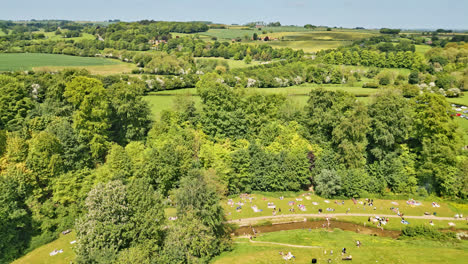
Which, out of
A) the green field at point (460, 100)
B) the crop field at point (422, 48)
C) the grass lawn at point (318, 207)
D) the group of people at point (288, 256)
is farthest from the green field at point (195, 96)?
the crop field at point (422, 48)

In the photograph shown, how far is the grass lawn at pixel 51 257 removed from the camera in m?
43.4

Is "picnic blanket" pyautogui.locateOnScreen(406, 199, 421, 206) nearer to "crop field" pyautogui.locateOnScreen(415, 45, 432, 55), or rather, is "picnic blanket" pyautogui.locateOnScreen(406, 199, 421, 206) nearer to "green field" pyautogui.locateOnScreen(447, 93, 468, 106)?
"green field" pyautogui.locateOnScreen(447, 93, 468, 106)

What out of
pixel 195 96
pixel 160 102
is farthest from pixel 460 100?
pixel 160 102

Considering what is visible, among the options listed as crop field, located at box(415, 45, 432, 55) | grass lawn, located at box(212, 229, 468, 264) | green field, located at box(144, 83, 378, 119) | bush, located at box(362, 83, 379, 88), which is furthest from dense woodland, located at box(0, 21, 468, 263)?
crop field, located at box(415, 45, 432, 55)

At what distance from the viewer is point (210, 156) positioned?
61188 millimetres

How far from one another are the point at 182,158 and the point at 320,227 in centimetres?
2906

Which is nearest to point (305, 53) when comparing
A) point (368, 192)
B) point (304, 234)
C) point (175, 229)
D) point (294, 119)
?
point (294, 119)

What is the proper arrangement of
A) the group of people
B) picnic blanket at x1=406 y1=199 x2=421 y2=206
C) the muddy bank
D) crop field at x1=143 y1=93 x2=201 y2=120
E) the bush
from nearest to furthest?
1. the group of people
2. the muddy bank
3. picnic blanket at x1=406 y1=199 x2=421 y2=206
4. crop field at x1=143 y1=93 x2=201 y2=120
5. the bush

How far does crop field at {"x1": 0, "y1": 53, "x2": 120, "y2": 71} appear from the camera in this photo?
4599 inches

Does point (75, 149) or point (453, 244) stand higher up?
point (75, 149)

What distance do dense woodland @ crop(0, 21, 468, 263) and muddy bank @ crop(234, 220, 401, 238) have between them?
7678mm

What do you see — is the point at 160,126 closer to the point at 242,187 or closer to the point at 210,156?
the point at 210,156

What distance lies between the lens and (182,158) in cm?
5925

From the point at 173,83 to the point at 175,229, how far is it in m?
76.3
